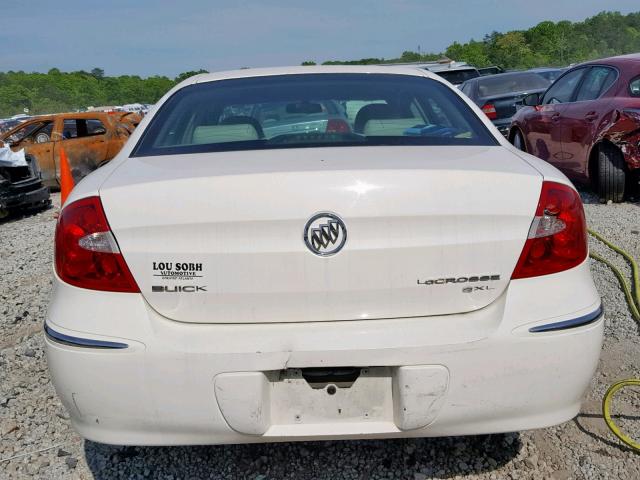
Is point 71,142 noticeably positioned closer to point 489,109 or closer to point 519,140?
point 489,109

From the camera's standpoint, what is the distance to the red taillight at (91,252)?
2.01 meters

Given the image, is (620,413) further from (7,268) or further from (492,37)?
(492,37)

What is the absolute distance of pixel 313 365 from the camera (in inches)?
76.7

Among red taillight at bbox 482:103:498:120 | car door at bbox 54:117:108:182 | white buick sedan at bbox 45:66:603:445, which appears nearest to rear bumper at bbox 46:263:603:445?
white buick sedan at bbox 45:66:603:445

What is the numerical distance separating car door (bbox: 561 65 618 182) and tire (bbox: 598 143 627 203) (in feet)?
0.65

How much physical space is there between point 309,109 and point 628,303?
2.36 meters

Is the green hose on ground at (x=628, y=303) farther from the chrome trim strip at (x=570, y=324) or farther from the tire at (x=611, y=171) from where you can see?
the tire at (x=611, y=171)

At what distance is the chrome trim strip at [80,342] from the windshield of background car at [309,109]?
0.92m

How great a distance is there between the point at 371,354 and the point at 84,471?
1.37m

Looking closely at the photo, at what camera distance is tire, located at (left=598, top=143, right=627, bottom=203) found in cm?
647

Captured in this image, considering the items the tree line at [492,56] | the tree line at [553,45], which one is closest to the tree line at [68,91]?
the tree line at [492,56]

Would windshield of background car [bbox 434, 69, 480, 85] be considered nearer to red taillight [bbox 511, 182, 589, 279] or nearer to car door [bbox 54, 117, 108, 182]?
car door [bbox 54, 117, 108, 182]

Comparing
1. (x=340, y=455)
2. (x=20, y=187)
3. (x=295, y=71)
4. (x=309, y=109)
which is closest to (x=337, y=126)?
(x=309, y=109)

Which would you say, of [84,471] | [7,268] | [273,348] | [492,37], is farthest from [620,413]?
[492,37]
